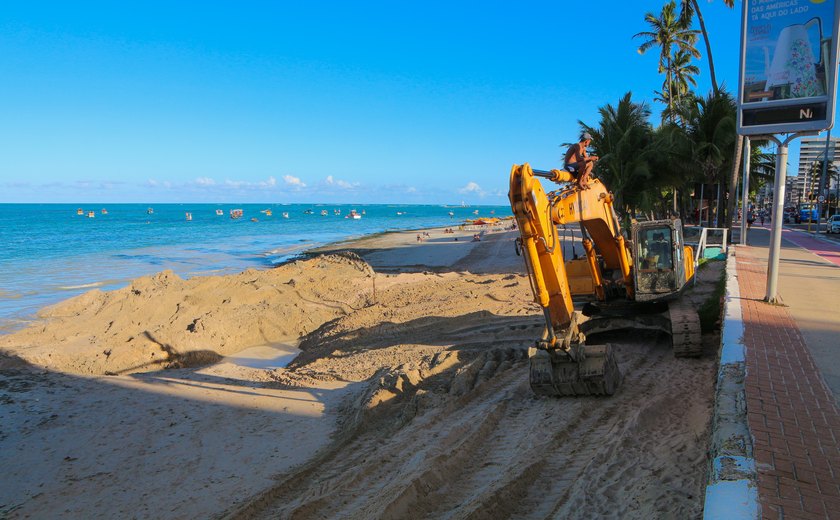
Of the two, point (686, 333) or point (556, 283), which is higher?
point (556, 283)

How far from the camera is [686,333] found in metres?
8.32

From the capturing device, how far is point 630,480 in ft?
16.3

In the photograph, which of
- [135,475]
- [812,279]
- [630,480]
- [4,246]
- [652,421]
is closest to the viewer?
[630,480]

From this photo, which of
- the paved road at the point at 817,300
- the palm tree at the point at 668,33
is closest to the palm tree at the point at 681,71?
the palm tree at the point at 668,33

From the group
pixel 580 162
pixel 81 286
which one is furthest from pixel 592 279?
pixel 81 286

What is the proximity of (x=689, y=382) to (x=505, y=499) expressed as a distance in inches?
151

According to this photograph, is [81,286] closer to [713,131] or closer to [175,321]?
[175,321]

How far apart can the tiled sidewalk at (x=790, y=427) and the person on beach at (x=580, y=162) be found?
2.87 m

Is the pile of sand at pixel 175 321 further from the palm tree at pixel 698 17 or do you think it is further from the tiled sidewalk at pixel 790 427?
the palm tree at pixel 698 17

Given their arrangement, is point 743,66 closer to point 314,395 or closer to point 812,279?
point 812,279

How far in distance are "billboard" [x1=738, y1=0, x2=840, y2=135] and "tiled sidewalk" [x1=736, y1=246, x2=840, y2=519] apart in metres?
3.86

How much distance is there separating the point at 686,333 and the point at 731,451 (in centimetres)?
459

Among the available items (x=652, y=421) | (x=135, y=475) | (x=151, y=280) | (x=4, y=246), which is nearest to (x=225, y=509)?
(x=135, y=475)

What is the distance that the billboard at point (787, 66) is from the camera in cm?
889
